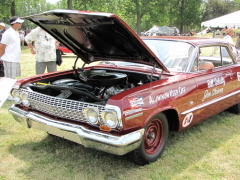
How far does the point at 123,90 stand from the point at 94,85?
0.47 m

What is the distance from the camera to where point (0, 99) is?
11.4 feet

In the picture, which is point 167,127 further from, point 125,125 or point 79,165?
point 79,165

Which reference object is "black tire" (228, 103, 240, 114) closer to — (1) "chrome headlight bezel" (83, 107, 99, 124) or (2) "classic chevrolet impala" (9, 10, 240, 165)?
(2) "classic chevrolet impala" (9, 10, 240, 165)

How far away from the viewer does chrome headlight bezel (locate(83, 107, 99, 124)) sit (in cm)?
251

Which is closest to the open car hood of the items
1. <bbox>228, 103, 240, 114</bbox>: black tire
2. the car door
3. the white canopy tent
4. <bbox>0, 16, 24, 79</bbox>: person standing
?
the car door

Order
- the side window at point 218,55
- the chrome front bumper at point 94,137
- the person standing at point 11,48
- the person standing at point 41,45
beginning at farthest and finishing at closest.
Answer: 1. the person standing at point 41,45
2. the person standing at point 11,48
3. the side window at point 218,55
4. the chrome front bumper at point 94,137

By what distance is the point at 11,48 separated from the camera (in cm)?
504

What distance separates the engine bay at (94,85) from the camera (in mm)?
3090

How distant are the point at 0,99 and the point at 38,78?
59cm

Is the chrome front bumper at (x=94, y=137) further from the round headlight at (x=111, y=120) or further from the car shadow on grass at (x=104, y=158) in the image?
the car shadow on grass at (x=104, y=158)

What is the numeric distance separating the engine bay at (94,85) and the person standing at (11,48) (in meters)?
1.88

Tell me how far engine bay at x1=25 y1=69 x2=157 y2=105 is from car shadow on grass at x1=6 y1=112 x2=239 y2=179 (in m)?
0.70

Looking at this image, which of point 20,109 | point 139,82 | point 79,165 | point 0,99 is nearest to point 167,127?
point 139,82

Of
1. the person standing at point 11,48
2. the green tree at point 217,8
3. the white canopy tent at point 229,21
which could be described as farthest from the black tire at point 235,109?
the green tree at point 217,8
